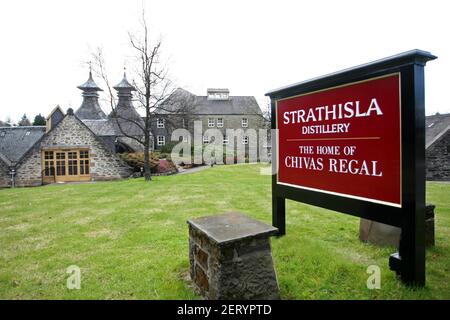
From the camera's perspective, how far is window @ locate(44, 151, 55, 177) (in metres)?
21.7

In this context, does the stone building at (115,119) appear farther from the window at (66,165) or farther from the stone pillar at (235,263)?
the stone pillar at (235,263)

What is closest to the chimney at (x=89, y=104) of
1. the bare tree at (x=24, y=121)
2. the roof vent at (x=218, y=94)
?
the roof vent at (x=218, y=94)

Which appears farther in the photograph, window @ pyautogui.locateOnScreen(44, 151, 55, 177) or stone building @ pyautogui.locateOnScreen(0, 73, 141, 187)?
window @ pyautogui.locateOnScreen(44, 151, 55, 177)

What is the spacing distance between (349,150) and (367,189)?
58 cm

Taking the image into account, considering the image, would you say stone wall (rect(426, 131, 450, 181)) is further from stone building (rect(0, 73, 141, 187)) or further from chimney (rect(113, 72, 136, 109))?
chimney (rect(113, 72, 136, 109))

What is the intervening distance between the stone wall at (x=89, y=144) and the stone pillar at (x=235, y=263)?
68.1ft

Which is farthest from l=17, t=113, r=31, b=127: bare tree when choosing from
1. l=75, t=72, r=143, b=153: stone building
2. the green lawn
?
the green lawn

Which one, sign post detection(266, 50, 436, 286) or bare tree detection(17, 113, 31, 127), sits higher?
bare tree detection(17, 113, 31, 127)

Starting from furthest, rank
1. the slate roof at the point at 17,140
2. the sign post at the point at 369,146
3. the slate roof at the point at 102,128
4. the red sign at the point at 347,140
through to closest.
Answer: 1. the slate roof at the point at 102,128
2. the slate roof at the point at 17,140
3. the red sign at the point at 347,140
4. the sign post at the point at 369,146

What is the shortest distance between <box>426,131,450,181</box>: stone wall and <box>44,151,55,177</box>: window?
117 ft

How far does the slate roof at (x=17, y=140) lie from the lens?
2639 cm

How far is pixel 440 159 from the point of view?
2770cm

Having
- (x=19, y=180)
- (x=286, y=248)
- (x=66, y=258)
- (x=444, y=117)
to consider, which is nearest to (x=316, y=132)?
(x=286, y=248)
